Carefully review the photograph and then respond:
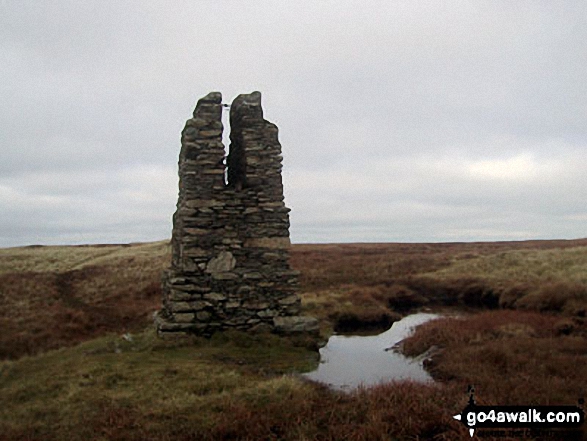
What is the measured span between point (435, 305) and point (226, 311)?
12516mm

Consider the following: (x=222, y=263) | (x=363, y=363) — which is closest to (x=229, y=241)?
(x=222, y=263)

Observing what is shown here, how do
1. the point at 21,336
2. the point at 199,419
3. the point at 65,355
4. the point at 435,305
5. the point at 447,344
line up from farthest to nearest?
the point at 435,305, the point at 21,336, the point at 65,355, the point at 447,344, the point at 199,419

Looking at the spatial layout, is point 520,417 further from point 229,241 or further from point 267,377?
point 229,241

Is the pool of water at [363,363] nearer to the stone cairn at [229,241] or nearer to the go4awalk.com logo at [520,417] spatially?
the stone cairn at [229,241]

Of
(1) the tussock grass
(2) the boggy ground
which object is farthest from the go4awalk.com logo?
(1) the tussock grass

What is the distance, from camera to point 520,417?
227 inches

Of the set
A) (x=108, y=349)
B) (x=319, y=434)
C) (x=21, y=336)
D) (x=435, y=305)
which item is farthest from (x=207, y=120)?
(x=435, y=305)

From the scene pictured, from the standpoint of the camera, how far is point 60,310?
73.4 feet

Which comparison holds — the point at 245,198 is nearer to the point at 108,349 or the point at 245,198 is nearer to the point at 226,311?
the point at 226,311

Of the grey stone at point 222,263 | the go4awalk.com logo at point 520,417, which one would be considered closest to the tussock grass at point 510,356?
the go4awalk.com logo at point 520,417

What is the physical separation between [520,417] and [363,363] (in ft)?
15.9

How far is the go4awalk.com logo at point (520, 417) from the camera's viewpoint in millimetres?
5566

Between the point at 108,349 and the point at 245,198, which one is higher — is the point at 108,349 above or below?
below

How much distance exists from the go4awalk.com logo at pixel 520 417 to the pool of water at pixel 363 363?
230 centimetres
